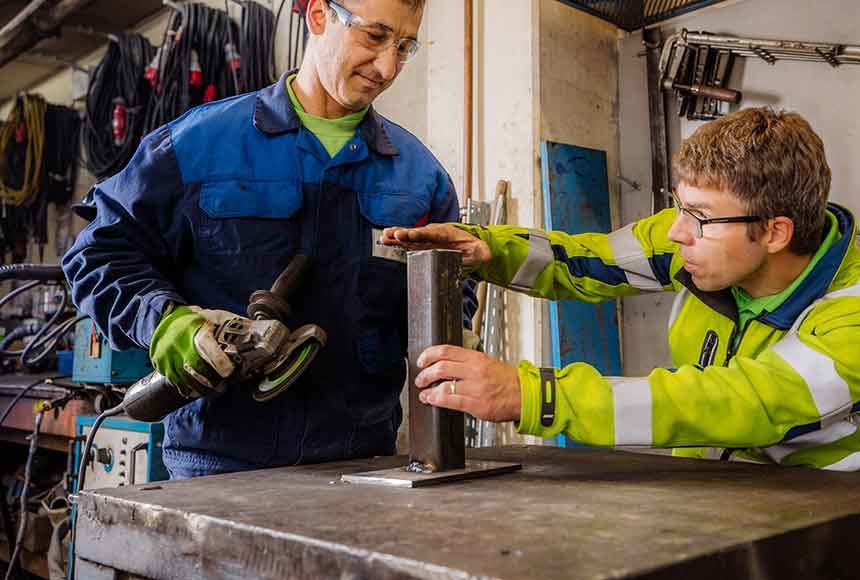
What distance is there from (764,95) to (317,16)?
5.58 ft

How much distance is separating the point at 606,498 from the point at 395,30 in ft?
3.07

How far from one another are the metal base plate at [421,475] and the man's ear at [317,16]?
845 millimetres

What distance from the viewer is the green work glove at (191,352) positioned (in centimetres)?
119

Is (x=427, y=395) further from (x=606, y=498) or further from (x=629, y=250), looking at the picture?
(x=629, y=250)

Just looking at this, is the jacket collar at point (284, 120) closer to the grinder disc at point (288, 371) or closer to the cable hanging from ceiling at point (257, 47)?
the grinder disc at point (288, 371)

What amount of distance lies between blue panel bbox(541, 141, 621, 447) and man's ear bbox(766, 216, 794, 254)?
1.31 meters

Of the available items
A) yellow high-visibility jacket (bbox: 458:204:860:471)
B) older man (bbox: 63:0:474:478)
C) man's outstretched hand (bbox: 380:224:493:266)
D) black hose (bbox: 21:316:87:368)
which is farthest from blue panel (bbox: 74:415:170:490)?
yellow high-visibility jacket (bbox: 458:204:860:471)

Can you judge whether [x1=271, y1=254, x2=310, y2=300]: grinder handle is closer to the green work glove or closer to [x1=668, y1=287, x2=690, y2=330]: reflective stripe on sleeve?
the green work glove

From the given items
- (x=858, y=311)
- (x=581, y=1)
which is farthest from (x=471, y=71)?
(x=858, y=311)

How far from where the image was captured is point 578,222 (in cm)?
284

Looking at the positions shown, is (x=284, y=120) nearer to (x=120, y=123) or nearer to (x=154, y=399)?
(x=154, y=399)

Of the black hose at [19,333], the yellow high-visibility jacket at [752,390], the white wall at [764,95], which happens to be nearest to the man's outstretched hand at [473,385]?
the yellow high-visibility jacket at [752,390]

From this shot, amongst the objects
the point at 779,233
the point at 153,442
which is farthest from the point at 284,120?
the point at 153,442

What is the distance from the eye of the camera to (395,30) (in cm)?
148
